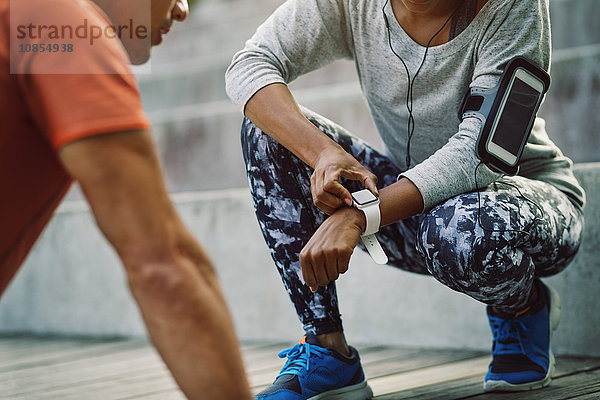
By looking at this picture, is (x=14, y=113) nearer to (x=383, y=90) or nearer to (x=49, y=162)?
(x=49, y=162)

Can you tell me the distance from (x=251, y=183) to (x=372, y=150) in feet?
0.82

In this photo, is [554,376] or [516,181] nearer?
[516,181]

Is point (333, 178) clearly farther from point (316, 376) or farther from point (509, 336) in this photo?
point (509, 336)

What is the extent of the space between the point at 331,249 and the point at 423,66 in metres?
0.41

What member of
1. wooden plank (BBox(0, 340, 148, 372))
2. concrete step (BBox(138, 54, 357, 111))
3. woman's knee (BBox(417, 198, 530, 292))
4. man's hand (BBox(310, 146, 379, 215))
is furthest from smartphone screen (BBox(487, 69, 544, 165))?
concrete step (BBox(138, 54, 357, 111))

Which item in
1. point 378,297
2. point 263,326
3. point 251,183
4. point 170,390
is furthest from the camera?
point 263,326

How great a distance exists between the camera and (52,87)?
72 centimetres

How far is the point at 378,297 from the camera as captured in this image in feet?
6.72

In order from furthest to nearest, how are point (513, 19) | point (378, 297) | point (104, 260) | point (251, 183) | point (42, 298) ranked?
1. point (42, 298)
2. point (104, 260)
3. point (378, 297)
4. point (251, 183)
5. point (513, 19)

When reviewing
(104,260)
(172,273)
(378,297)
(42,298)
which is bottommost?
(42,298)

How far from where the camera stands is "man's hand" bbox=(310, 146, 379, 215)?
125cm

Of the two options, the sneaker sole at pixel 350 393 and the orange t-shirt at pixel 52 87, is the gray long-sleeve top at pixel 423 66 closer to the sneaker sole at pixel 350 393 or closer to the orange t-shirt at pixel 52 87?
the sneaker sole at pixel 350 393

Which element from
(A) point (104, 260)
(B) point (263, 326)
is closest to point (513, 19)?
(B) point (263, 326)

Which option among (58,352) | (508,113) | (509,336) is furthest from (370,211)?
(58,352)
